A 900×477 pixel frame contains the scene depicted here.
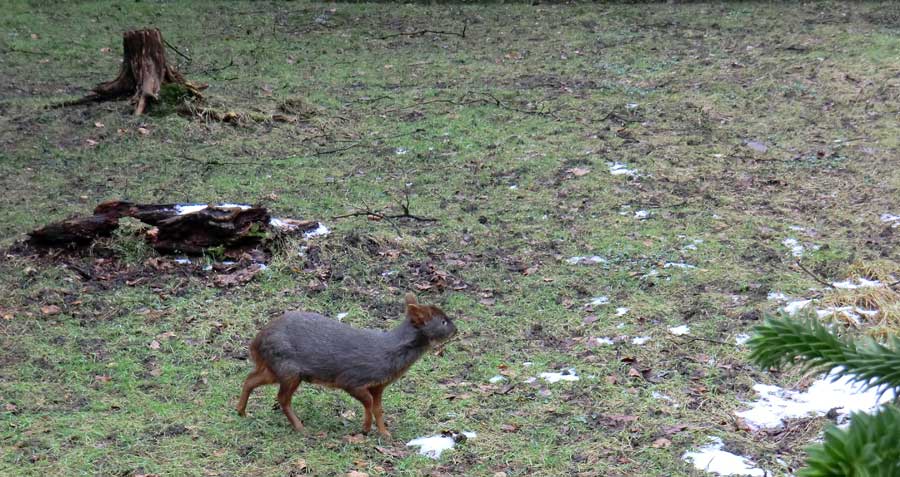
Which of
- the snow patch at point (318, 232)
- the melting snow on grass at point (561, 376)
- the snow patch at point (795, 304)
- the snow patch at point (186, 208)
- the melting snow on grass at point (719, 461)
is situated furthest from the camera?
the snow patch at point (318, 232)

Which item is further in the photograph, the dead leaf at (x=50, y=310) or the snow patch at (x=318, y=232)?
the snow patch at (x=318, y=232)

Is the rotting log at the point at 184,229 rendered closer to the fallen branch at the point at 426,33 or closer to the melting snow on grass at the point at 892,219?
the melting snow on grass at the point at 892,219

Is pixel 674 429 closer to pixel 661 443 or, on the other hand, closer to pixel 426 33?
pixel 661 443

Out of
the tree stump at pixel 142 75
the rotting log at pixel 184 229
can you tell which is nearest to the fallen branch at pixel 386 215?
the rotting log at pixel 184 229

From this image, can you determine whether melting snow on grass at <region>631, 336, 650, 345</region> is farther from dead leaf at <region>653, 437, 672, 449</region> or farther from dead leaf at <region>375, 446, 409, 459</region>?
dead leaf at <region>375, 446, 409, 459</region>

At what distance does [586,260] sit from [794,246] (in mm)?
1407

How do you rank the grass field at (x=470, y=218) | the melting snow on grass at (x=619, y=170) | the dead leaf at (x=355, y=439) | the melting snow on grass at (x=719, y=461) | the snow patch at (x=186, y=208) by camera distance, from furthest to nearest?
the melting snow on grass at (x=619, y=170) < the snow patch at (x=186, y=208) < the grass field at (x=470, y=218) < the dead leaf at (x=355, y=439) < the melting snow on grass at (x=719, y=461)

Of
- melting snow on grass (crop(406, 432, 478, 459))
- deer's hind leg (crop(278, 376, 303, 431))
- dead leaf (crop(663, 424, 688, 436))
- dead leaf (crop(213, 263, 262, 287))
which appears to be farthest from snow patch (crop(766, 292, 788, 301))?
dead leaf (crop(213, 263, 262, 287))

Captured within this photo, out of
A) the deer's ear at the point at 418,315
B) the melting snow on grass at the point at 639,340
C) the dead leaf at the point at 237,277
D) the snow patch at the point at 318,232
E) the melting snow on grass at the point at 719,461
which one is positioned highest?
the deer's ear at the point at 418,315

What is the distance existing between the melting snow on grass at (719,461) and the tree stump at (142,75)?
7.05 meters

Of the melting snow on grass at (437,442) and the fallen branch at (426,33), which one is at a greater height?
the fallen branch at (426,33)

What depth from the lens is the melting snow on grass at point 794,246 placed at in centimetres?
593

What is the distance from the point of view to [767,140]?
818cm

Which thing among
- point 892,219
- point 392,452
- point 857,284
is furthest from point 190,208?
point 892,219
